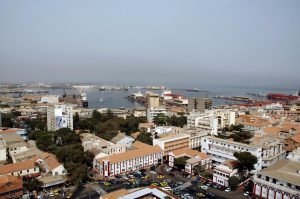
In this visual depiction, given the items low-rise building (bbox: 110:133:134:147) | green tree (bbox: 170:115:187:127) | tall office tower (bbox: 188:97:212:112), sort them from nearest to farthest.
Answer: low-rise building (bbox: 110:133:134:147) → green tree (bbox: 170:115:187:127) → tall office tower (bbox: 188:97:212:112)

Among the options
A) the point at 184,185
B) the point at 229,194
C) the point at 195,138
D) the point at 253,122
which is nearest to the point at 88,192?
the point at 184,185

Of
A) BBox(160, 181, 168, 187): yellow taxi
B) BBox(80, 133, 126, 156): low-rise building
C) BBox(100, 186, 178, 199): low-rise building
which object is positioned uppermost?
BBox(100, 186, 178, 199): low-rise building

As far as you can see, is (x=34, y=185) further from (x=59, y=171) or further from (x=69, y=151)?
(x=69, y=151)

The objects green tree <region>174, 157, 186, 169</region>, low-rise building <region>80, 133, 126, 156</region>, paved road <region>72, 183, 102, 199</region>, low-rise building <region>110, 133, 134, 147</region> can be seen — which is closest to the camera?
paved road <region>72, 183, 102, 199</region>

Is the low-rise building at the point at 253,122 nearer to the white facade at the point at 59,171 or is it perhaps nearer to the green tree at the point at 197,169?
the green tree at the point at 197,169

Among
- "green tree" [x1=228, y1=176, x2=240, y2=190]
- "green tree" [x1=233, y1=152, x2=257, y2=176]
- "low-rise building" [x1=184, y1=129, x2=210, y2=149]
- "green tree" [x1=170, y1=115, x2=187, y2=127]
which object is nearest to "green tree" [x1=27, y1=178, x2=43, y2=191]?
"green tree" [x1=228, y1=176, x2=240, y2=190]

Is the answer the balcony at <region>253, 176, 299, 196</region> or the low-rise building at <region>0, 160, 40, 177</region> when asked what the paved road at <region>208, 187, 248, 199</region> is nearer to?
the balcony at <region>253, 176, 299, 196</region>
